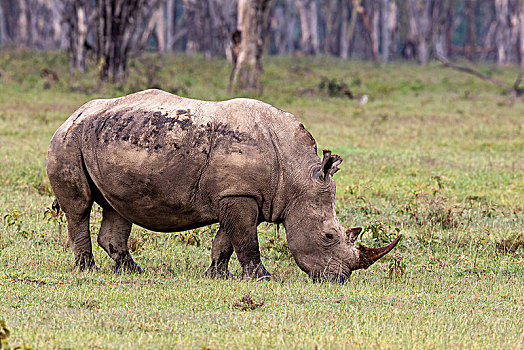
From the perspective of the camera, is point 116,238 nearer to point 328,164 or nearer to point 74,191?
point 74,191

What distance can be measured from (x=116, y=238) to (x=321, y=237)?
6.59 ft

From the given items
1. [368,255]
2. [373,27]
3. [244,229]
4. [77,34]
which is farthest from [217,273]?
[373,27]

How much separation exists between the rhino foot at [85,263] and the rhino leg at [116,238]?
17 centimetres

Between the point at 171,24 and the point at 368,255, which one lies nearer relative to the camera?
the point at 368,255

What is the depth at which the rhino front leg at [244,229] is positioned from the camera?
7160 millimetres

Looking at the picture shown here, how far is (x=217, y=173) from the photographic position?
7.12 m

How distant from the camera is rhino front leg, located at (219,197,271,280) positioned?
7.16 meters

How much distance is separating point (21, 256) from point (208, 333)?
3.30 m

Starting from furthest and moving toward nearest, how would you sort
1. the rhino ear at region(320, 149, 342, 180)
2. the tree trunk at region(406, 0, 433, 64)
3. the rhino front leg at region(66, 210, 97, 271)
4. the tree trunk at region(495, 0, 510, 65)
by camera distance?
1. the tree trunk at region(495, 0, 510, 65)
2. the tree trunk at region(406, 0, 433, 64)
3. the rhino front leg at region(66, 210, 97, 271)
4. the rhino ear at region(320, 149, 342, 180)

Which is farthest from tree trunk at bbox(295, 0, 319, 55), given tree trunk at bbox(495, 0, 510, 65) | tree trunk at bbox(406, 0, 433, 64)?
tree trunk at bbox(495, 0, 510, 65)

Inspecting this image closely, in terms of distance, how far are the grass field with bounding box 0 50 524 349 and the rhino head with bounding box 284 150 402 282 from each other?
8.5 inches

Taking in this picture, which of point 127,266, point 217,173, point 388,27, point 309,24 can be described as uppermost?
point 217,173

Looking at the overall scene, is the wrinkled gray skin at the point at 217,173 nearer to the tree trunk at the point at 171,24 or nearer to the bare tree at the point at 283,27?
the tree trunk at the point at 171,24

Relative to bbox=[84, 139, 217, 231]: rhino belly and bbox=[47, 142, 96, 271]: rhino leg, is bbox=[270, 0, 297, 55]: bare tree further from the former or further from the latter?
bbox=[84, 139, 217, 231]: rhino belly
